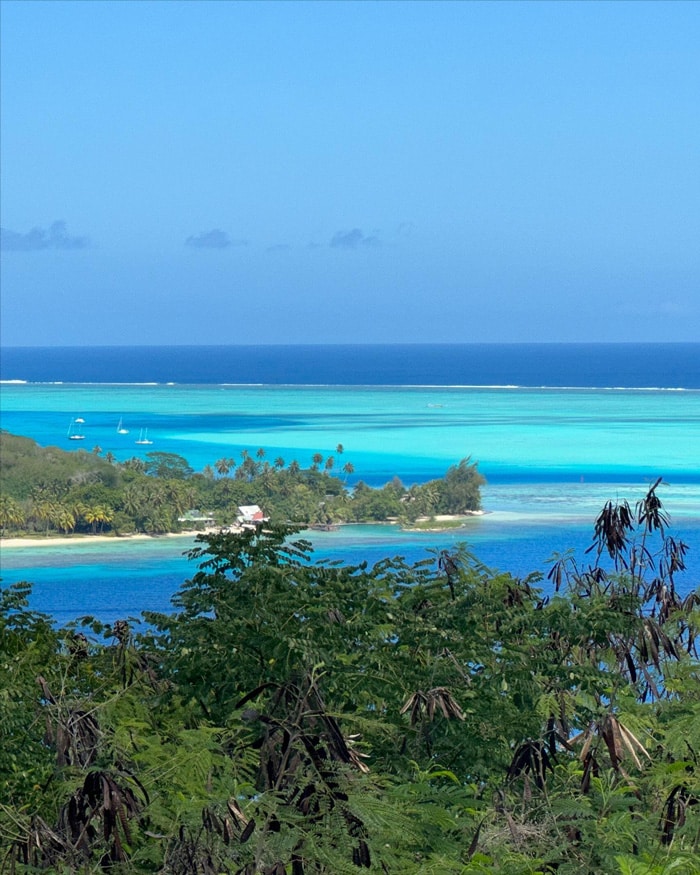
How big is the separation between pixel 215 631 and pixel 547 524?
76.6 metres

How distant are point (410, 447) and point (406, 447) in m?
0.40

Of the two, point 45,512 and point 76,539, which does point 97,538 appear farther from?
point 45,512

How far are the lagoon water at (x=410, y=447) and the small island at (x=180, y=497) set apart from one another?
291cm

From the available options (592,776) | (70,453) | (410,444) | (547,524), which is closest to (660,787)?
(592,776)

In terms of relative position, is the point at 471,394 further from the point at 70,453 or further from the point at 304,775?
the point at 304,775

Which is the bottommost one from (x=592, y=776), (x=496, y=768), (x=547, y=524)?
(x=547, y=524)

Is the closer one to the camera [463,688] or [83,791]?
[83,791]

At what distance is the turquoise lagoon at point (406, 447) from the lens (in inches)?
3054

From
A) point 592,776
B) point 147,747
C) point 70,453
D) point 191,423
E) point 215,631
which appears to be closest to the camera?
point 592,776

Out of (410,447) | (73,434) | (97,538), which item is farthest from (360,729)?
(73,434)

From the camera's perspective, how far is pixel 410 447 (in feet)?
417

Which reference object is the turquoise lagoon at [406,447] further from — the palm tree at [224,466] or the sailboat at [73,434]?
the palm tree at [224,466]

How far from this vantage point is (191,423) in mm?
149750

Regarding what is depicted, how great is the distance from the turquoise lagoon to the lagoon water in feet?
0.78
